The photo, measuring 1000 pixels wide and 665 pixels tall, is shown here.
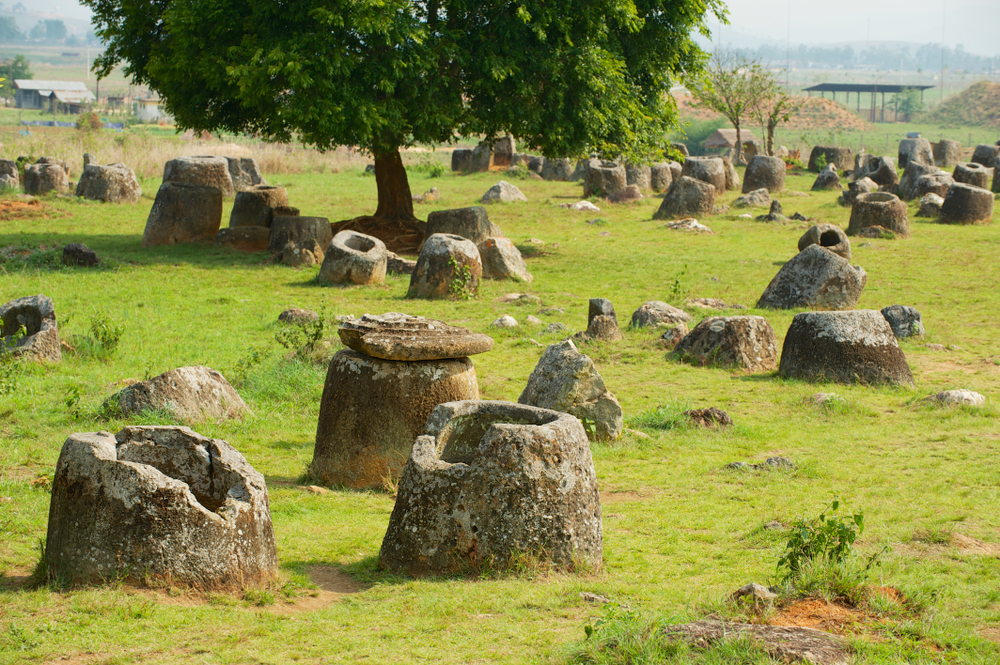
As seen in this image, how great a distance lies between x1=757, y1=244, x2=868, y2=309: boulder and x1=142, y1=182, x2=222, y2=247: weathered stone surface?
12.1m

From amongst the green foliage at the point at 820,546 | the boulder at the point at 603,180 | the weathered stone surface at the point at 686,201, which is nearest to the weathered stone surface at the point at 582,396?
the green foliage at the point at 820,546

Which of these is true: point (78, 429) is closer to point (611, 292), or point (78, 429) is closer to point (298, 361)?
point (298, 361)

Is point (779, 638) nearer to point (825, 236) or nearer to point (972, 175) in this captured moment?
point (825, 236)

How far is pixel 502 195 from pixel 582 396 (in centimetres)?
2098

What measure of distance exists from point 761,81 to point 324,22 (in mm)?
32490

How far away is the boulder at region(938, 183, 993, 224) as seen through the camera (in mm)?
25547

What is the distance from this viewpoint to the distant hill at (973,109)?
9181 centimetres

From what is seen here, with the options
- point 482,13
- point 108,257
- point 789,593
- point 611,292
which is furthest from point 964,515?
point 108,257

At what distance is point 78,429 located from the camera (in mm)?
8695

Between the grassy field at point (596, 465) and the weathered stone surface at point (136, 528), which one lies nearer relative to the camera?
the grassy field at point (596, 465)

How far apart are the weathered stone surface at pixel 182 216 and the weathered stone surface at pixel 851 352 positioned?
554 inches

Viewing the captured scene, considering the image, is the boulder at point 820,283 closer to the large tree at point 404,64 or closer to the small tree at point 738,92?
the large tree at point 404,64

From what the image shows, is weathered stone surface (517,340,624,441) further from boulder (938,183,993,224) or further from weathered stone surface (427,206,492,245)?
boulder (938,183,993,224)

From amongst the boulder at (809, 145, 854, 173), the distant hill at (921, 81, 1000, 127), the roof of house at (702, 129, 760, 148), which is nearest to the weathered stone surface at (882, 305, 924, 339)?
the boulder at (809, 145, 854, 173)
